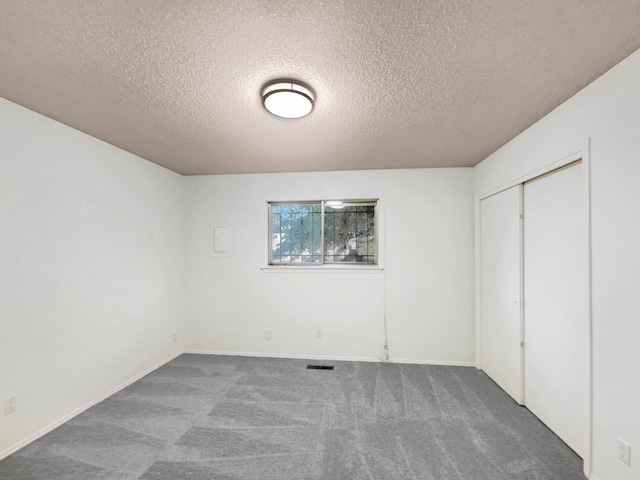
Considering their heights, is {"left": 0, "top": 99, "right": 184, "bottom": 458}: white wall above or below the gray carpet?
above

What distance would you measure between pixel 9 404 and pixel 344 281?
312 centimetres

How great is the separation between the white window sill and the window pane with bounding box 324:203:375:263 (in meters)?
0.16

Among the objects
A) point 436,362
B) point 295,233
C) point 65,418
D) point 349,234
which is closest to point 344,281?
point 349,234

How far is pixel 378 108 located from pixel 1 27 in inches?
79.9

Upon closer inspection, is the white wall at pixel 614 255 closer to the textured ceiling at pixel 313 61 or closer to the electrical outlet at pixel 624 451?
the electrical outlet at pixel 624 451

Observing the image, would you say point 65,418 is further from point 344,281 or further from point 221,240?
point 344,281

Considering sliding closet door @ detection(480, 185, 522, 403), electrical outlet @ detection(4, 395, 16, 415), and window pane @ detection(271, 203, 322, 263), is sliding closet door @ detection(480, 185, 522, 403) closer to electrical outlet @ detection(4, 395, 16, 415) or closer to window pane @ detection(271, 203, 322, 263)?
window pane @ detection(271, 203, 322, 263)

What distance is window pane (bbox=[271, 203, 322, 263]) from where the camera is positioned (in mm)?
3938

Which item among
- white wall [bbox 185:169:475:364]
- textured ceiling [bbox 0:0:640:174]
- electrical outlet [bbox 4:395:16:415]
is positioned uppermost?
textured ceiling [bbox 0:0:640:174]

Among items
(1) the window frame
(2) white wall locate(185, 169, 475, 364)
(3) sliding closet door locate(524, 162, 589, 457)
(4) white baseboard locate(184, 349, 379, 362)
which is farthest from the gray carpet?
(1) the window frame

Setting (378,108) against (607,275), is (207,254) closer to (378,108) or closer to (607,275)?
(378,108)

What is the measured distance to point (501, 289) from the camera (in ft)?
9.62

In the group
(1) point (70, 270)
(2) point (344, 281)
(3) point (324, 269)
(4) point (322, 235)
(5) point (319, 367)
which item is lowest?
(5) point (319, 367)

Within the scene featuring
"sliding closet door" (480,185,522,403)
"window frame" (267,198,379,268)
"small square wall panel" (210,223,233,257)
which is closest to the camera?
"sliding closet door" (480,185,522,403)
